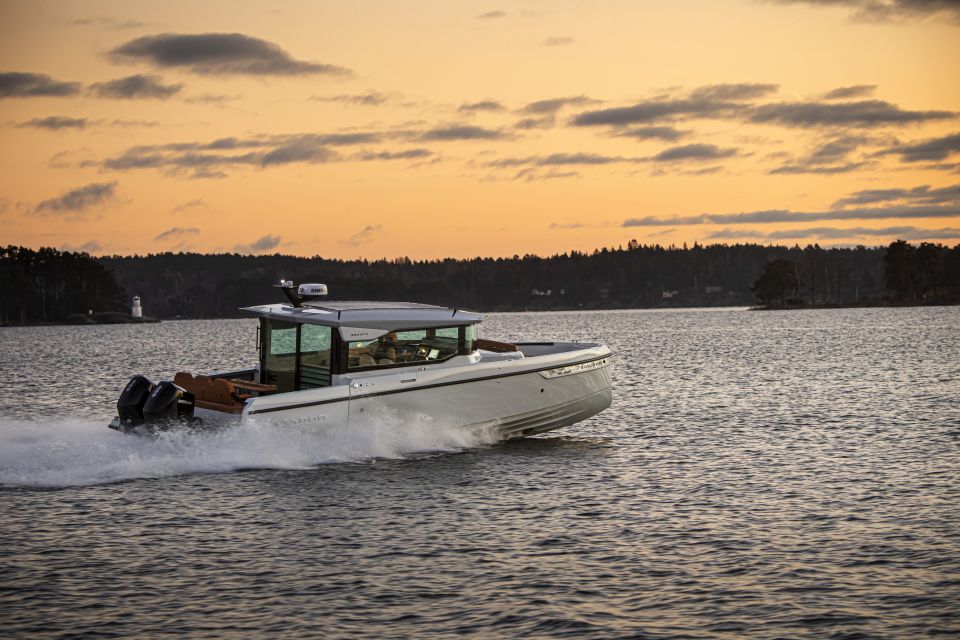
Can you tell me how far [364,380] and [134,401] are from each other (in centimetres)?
429

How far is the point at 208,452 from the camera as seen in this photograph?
768 inches

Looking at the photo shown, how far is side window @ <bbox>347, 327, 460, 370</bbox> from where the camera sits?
2041 cm

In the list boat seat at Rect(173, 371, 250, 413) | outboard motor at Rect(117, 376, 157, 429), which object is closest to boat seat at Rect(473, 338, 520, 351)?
boat seat at Rect(173, 371, 250, 413)

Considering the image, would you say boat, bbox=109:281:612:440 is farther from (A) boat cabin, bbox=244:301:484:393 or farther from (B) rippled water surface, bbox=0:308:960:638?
(B) rippled water surface, bbox=0:308:960:638

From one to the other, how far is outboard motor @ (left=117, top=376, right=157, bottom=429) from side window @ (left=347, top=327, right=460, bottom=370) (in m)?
3.82

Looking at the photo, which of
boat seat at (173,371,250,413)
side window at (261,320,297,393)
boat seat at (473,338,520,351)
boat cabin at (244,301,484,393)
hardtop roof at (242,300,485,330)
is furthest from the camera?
boat seat at (473,338,520,351)

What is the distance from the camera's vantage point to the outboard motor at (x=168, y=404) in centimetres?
1909

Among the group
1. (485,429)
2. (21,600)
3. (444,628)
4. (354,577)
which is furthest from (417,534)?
(485,429)

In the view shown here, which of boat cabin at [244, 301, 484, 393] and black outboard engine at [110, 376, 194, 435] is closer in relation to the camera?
black outboard engine at [110, 376, 194, 435]

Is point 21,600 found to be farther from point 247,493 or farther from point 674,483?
Answer: point 674,483

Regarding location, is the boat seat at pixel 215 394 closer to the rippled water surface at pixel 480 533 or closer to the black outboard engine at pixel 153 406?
the black outboard engine at pixel 153 406

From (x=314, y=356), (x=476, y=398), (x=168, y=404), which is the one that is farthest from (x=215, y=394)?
(x=476, y=398)

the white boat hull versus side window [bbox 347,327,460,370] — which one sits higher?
side window [bbox 347,327,460,370]

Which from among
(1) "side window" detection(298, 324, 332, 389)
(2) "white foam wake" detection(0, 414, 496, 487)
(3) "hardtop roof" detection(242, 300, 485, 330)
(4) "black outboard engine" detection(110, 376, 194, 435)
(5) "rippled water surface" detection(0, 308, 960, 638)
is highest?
(3) "hardtop roof" detection(242, 300, 485, 330)
